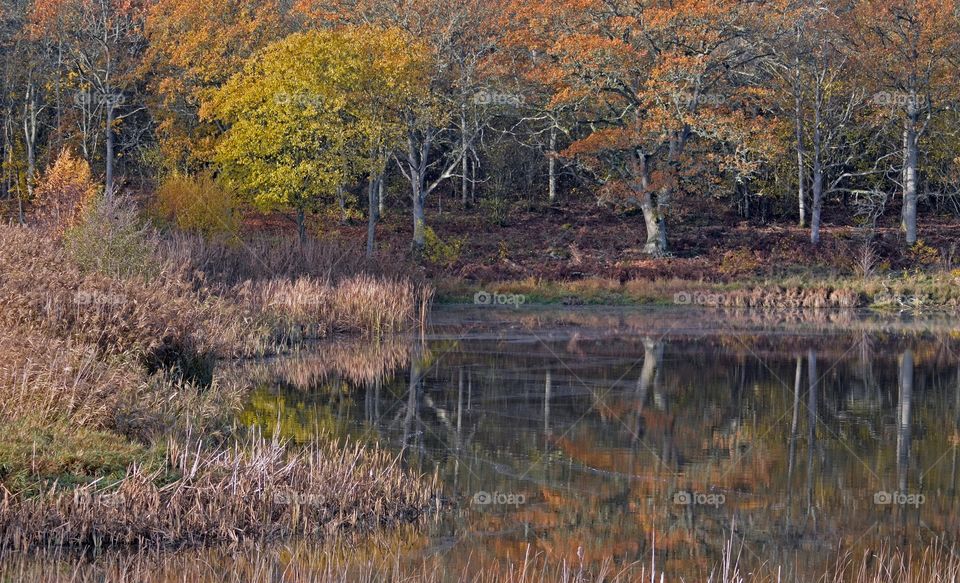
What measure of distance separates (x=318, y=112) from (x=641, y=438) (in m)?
28.1

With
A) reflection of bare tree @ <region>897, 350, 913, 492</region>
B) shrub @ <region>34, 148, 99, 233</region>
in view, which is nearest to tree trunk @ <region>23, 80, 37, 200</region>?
shrub @ <region>34, 148, 99, 233</region>

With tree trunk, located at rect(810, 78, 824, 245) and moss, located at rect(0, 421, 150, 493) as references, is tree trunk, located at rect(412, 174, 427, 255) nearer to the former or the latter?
tree trunk, located at rect(810, 78, 824, 245)

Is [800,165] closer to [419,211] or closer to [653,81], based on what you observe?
[653,81]

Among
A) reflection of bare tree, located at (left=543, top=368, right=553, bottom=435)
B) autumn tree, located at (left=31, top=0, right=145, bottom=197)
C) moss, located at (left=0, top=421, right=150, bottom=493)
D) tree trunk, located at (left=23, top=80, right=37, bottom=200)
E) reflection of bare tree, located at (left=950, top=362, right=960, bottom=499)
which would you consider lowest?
reflection of bare tree, located at (left=950, top=362, right=960, bottom=499)

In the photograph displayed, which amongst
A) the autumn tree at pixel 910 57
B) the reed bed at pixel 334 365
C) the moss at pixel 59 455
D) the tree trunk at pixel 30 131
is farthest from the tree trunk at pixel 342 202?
the moss at pixel 59 455

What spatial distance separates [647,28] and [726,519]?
30.4 metres

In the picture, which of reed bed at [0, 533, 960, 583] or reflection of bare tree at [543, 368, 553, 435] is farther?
reflection of bare tree at [543, 368, 553, 435]

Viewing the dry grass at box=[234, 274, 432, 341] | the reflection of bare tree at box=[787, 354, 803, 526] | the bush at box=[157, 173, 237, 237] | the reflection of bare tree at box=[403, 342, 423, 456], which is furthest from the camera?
the bush at box=[157, 173, 237, 237]

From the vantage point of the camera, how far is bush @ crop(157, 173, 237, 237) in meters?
38.4

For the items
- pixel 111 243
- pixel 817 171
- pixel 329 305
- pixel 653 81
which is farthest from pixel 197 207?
pixel 817 171

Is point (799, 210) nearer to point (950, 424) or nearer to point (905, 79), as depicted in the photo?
point (905, 79)

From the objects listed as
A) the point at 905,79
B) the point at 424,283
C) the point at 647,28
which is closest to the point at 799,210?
the point at 905,79

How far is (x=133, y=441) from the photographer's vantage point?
39.8 feet

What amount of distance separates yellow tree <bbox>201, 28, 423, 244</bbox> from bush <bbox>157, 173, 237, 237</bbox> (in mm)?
2769
